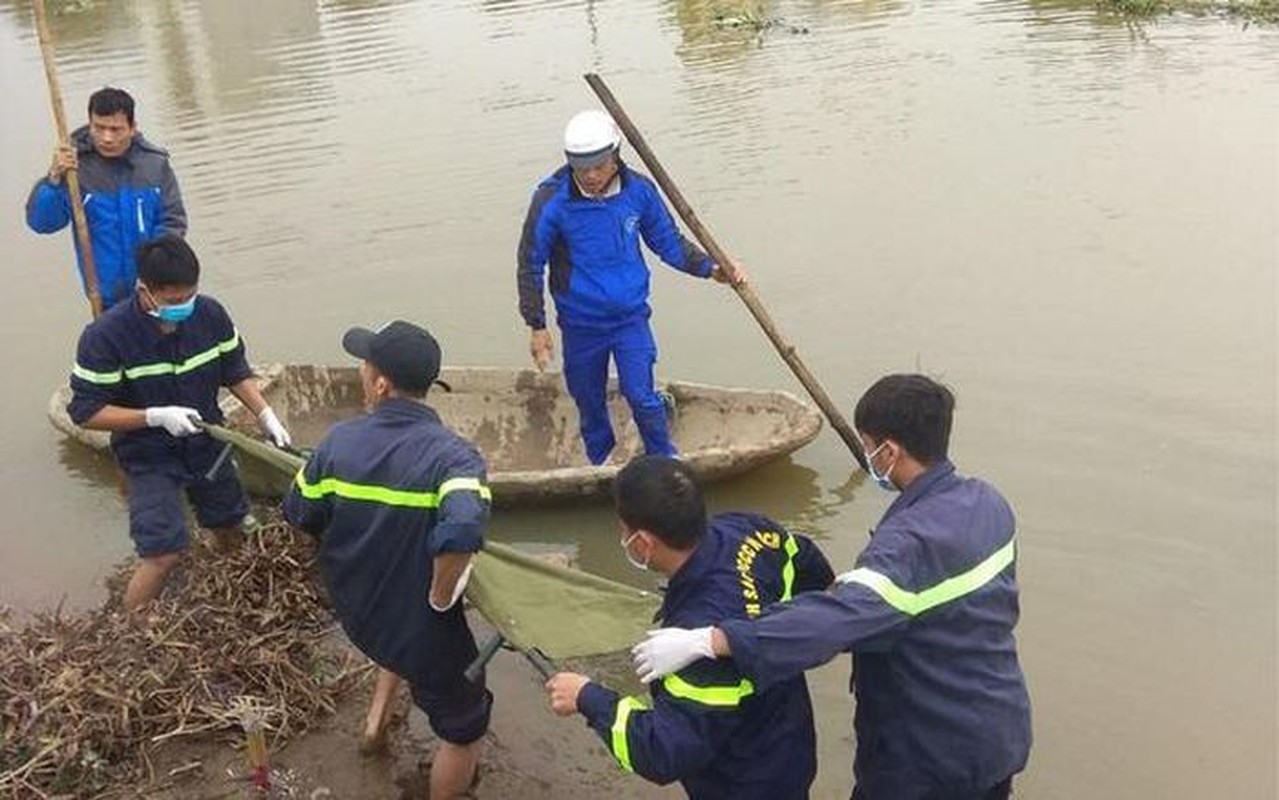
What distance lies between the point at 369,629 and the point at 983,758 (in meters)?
2.01

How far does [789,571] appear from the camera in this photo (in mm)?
3406

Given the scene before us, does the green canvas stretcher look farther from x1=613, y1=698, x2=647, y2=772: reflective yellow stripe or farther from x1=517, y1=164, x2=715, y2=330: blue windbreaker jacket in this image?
x1=517, y1=164, x2=715, y2=330: blue windbreaker jacket

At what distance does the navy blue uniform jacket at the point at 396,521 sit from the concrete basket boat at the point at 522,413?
302cm

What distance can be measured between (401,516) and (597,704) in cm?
100

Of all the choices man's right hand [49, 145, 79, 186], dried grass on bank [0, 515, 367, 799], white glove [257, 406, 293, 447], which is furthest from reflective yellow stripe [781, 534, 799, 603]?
man's right hand [49, 145, 79, 186]

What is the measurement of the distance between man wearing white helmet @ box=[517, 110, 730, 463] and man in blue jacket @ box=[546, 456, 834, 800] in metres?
3.09

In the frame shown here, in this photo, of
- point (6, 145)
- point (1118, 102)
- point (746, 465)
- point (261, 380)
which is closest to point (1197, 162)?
point (1118, 102)

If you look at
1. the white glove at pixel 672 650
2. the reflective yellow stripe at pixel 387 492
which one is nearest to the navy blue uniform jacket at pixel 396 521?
the reflective yellow stripe at pixel 387 492

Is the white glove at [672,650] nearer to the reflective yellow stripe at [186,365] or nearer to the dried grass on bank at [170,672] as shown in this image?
the dried grass on bank at [170,672]

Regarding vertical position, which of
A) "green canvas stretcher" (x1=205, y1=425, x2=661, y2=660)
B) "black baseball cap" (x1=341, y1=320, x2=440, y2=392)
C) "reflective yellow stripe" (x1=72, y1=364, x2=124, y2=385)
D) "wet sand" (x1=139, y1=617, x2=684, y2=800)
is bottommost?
"wet sand" (x1=139, y1=617, x2=684, y2=800)

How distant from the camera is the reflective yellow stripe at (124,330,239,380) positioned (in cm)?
523

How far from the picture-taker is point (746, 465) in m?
6.98

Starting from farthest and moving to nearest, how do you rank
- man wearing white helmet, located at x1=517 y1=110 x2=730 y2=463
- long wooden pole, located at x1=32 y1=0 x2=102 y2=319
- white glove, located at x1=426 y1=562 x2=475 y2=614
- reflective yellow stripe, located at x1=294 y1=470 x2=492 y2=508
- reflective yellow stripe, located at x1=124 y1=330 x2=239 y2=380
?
man wearing white helmet, located at x1=517 y1=110 x2=730 y2=463 < long wooden pole, located at x1=32 y1=0 x2=102 y2=319 < reflective yellow stripe, located at x1=124 y1=330 x2=239 y2=380 < white glove, located at x1=426 y1=562 x2=475 y2=614 < reflective yellow stripe, located at x1=294 y1=470 x2=492 y2=508

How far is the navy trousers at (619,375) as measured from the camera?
6.84 meters
